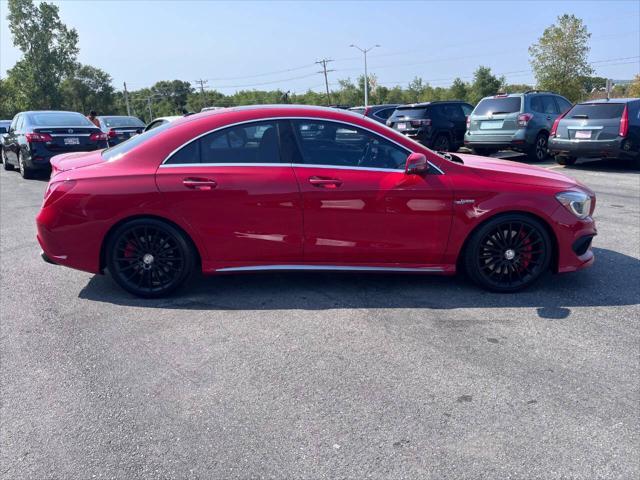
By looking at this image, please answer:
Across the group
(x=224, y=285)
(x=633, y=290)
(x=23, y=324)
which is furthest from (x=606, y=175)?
(x=23, y=324)

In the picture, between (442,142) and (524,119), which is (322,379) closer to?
(524,119)

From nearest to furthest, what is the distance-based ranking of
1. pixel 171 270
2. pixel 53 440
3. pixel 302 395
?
pixel 53 440 < pixel 302 395 < pixel 171 270

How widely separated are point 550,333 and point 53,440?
10.8ft

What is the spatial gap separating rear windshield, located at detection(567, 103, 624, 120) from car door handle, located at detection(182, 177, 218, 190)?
10.7 meters

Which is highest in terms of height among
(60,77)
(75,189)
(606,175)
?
(60,77)

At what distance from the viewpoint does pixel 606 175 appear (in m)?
12.1

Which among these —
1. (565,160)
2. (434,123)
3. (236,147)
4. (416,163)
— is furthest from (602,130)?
(236,147)

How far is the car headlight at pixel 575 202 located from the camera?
187 inches

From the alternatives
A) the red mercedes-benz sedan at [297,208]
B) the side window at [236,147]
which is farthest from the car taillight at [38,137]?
the side window at [236,147]

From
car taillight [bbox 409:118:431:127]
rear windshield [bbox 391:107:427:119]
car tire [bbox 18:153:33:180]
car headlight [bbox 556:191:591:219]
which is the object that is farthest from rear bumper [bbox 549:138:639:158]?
car tire [bbox 18:153:33:180]

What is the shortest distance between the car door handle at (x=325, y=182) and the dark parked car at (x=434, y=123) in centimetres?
1175

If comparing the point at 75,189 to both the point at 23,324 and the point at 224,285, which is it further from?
the point at 224,285

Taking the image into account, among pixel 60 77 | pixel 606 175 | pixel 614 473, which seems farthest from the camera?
pixel 60 77

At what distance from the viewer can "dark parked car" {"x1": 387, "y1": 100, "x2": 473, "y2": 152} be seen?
52.7ft
